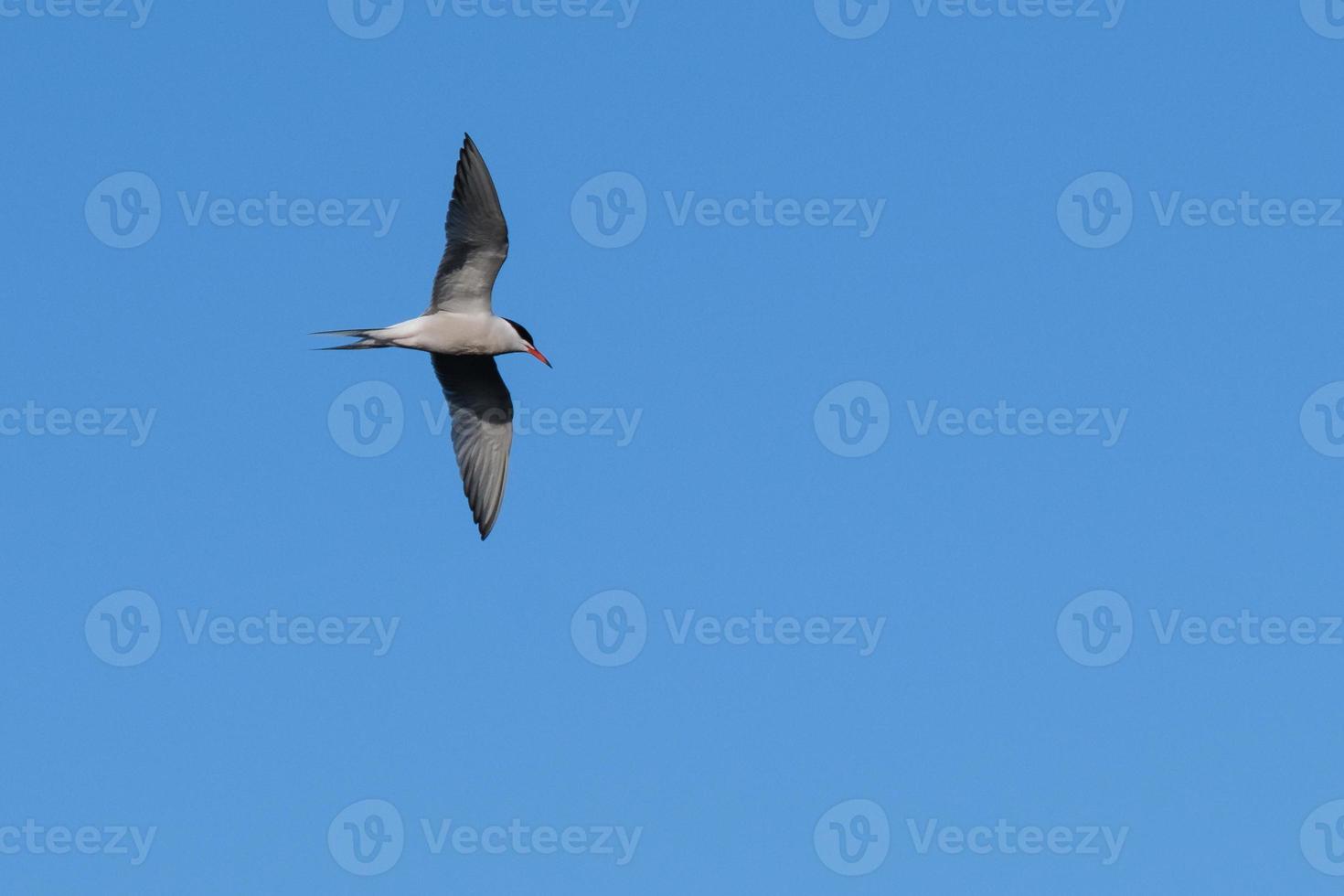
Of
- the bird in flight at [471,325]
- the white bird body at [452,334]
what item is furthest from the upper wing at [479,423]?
the white bird body at [452,334]

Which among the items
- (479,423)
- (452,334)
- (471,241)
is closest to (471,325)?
(452,334)

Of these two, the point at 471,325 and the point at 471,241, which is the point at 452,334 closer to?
the point at 471,325

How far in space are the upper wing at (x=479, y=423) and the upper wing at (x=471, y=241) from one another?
2.02 metres

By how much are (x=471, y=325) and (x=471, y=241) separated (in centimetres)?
107

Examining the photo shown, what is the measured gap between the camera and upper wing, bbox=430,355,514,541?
23.9 meters

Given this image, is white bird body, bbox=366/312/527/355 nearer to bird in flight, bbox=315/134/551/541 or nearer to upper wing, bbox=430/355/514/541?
bird in flight, bbox=315/134/551/541

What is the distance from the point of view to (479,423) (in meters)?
24.2

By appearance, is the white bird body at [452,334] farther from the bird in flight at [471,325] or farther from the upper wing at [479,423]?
the upper wing at [479,423]

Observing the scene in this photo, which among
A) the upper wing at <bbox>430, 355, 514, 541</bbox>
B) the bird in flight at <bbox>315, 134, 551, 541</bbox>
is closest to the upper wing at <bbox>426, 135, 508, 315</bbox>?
the bird in flight at <bbox>315, 134, 551, 541</bbox>

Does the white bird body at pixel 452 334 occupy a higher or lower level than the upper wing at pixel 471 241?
lower

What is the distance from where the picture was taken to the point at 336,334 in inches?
836

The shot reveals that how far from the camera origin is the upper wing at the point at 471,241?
21.2 meters

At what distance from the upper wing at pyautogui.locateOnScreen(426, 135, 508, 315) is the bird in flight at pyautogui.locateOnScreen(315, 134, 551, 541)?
0.4 inches

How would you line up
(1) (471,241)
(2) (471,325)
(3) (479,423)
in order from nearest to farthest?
1. (1) (471,241)
2. (2) (471,325)
3. (3) (479,423)
